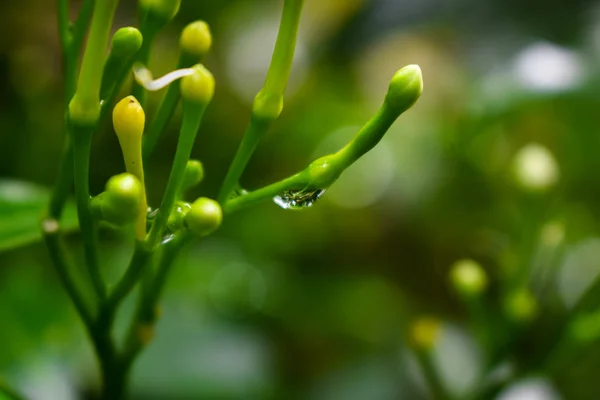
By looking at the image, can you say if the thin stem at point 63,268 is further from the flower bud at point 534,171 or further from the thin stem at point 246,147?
the flower bud at point 534,171

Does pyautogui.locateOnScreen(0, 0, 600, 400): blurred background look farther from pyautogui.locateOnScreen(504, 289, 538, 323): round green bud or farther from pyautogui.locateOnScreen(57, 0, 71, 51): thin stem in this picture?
pyautogui.locateOnScreen(57, 0, 71, 51): thin stem

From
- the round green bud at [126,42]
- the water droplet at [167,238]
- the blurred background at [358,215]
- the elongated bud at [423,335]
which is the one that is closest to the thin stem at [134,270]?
the water droplet at [167,238]

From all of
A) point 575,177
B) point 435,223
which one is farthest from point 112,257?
point 575,177

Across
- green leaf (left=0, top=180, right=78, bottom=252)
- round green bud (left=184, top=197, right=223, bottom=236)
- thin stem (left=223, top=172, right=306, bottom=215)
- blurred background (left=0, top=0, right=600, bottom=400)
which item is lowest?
round green bud (left=184, top=197, right=223, bottom=236)

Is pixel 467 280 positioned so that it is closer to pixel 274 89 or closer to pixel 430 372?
pixel 430 372

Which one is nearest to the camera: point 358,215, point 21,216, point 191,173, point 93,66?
point 93,66

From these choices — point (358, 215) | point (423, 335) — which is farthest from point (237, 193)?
point (358, 215)

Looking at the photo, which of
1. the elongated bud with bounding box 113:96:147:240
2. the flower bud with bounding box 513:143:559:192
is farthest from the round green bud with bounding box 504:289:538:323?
the elongated bud with bounding box 113:96:147:240
